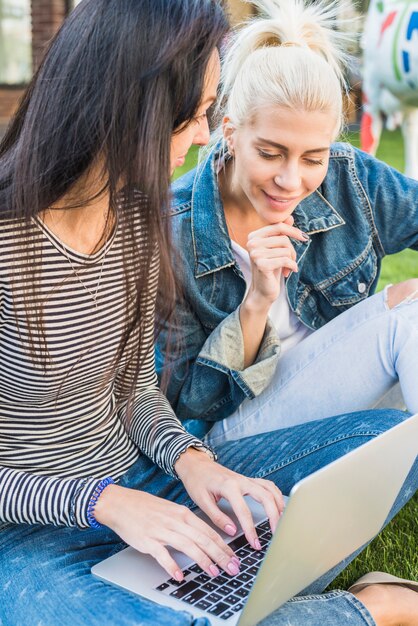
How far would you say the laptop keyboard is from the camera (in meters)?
1.27

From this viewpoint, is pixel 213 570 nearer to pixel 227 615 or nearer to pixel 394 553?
pixel 227 615

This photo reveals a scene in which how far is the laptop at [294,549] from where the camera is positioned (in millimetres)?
1153

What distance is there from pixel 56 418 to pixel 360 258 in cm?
91

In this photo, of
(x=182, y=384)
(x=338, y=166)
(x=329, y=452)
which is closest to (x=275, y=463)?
(x=329, y=452)

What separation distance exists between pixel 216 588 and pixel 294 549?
171 millimetres

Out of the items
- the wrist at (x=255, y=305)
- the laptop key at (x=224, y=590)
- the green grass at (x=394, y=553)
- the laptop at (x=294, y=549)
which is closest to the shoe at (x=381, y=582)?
the green grass at (x=394, y=553)

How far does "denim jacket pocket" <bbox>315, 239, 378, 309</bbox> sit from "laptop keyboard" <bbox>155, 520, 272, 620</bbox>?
0.83 metres

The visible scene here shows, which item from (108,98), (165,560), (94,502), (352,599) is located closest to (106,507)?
(94,502)

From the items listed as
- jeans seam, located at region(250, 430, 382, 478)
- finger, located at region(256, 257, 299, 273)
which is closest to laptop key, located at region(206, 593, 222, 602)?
jeans seam, located at region(250, 430, 382, 478)

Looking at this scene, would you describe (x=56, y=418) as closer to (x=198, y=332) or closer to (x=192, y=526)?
(x=192, y=526)

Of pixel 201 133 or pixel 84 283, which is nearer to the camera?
pixel 84 283

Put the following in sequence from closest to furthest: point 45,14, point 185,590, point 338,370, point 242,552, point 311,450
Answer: point 185,590, point 242,552, point 311,450, point 338,370, point 45,14

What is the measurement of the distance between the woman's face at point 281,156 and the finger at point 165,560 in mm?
818

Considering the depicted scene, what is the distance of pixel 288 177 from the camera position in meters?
1.81
